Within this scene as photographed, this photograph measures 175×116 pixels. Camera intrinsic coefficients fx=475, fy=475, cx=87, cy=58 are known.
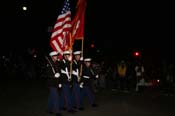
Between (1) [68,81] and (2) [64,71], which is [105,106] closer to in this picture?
(1) [68,81]

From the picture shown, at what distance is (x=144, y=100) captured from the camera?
62.7ft

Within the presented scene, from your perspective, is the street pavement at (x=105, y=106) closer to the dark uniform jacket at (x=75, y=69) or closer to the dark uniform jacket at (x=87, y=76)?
the dark uniform jacket at (x=87, y=76)

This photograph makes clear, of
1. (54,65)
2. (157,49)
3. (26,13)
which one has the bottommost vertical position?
(54,65)

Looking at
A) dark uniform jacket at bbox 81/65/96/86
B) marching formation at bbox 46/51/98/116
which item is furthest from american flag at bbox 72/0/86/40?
dark uniform jacket at bbox 81/65/96/86

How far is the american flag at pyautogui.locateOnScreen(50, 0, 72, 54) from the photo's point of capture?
1599 centimetres

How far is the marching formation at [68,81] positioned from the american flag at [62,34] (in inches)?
23.1

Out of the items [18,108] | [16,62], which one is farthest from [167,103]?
[16,62]

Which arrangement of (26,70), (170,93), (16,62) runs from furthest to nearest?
1. (16,62)
2. (26,70)
3. (170,93)

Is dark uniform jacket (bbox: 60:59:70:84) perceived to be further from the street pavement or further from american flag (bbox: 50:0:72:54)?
american flag (bbox: 50:0:72:54)

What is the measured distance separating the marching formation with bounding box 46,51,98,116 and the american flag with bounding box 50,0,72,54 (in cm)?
59

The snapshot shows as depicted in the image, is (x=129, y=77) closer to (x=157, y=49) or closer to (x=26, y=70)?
(x=26, y=70)

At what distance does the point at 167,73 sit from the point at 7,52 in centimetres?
2857

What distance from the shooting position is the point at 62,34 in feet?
53.0

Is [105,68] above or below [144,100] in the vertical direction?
above
